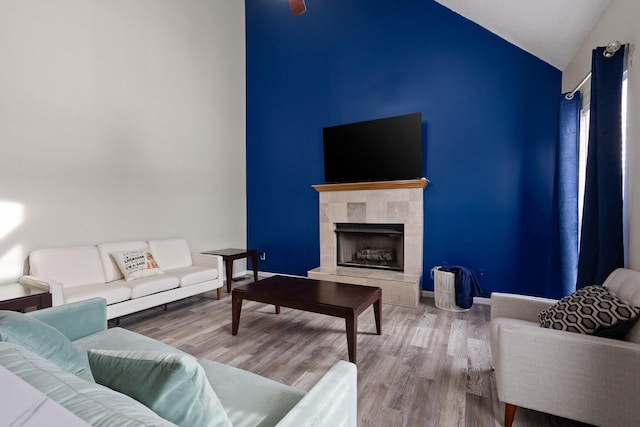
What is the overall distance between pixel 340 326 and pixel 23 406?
8.60ft

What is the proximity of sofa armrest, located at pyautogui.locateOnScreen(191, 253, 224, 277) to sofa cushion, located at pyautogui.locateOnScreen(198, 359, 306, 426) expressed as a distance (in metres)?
2.58

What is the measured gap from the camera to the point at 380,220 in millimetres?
3957

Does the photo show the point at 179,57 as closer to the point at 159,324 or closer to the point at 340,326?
the point at 159,324

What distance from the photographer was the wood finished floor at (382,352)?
5.72 ft

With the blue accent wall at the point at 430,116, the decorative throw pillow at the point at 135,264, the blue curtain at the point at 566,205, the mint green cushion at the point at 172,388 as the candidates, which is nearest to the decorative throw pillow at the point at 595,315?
the blue curtain at the point at 566,205

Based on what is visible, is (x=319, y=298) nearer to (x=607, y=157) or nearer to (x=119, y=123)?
(x=607, y=157)

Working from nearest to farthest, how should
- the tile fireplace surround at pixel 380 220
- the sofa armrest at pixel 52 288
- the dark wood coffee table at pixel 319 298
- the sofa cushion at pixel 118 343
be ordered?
1. the sofa cushion at pixel 118 343
2. the dark wood coffee table at pixel 319 298
3. the sofa armrest at pixel 52 288
4. the tile fireplace surround at pixel 380 220

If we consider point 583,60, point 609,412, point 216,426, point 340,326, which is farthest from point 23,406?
point 583,60

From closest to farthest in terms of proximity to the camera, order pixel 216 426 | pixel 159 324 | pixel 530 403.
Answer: pixel 216 426 → pixel 530 403 → pixel 159 324

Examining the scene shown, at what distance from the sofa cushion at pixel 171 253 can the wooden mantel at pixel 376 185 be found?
1952 millimetres

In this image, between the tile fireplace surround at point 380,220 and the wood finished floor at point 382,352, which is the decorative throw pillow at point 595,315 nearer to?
the wood finished floor at point 382,352

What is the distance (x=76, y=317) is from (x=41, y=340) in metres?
0.65

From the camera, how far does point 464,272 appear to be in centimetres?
334

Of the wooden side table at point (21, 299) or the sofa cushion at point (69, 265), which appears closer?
the wooden side table at point (21, 299)
